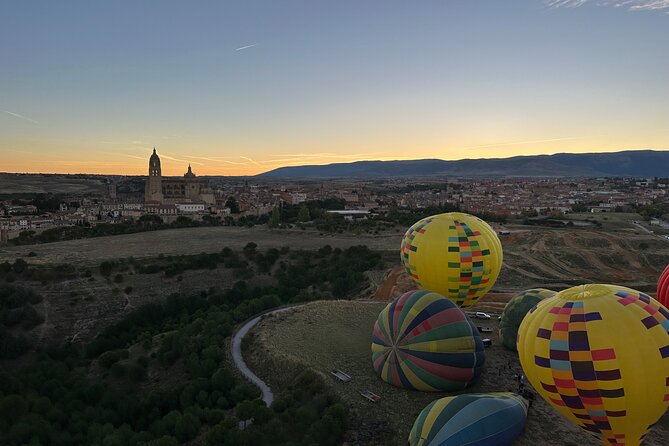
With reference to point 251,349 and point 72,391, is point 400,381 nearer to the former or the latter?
point 251,349

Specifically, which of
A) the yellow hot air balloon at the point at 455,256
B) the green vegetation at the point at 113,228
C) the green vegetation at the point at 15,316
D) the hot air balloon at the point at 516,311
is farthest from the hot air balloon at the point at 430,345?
the green vegetation at the point at 113,228

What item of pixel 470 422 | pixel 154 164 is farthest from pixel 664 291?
pixel 154 164

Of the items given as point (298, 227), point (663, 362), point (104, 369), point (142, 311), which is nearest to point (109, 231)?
point (298, 227)

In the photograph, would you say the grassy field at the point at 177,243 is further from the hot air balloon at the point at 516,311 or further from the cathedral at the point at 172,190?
the cathedral at the point at 172,190

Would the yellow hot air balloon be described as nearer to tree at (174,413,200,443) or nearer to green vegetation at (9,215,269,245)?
tree at (174,413,200,443)

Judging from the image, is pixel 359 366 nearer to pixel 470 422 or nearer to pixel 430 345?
pixel 430 345
